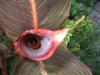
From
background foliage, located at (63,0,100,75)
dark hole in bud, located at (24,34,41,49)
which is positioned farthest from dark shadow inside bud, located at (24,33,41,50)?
background foliage, located at (63,0,100,75)

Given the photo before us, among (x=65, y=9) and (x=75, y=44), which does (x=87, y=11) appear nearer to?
(x=75, y=44)

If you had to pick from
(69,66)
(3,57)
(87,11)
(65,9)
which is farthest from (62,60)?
(87,11)

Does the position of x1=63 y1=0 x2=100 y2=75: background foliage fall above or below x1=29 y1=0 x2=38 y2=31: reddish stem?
below

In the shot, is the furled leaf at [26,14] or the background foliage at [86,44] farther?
the background foliage at [86,44]

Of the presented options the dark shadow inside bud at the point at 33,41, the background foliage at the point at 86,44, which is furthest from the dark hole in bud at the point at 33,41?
the background foliage at the point at 86,44

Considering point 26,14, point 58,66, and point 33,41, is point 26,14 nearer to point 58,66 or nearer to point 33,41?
point 33,41

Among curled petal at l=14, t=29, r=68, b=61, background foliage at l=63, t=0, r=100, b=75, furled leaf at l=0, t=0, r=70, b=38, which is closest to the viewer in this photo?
curled petal at l=14, t=29, r=68, b=61

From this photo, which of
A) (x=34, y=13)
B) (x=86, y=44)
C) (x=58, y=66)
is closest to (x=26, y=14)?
(x=34, y=13)

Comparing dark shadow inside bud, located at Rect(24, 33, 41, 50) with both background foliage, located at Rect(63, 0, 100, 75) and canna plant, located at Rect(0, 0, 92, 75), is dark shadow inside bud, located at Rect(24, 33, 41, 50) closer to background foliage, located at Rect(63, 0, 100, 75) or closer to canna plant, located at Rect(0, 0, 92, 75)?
Answer: canna plant, located at Rect(0, 0, 92, 75)

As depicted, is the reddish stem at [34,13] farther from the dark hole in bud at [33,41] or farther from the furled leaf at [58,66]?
the furled leaf at [58,66]
